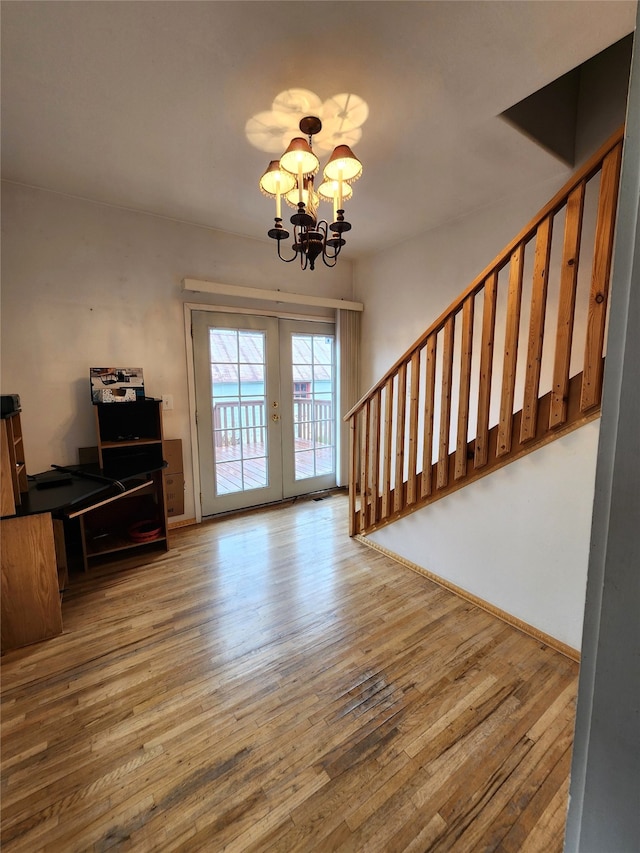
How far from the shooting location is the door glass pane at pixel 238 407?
3.64 metres

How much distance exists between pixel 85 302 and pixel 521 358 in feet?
11.9

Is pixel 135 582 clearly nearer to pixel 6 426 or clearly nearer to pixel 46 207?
pixel 6 426

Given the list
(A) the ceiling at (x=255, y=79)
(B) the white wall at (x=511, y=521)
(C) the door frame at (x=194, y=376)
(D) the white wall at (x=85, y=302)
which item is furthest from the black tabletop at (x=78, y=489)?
(A) the ceiling at (x=255, y=79)

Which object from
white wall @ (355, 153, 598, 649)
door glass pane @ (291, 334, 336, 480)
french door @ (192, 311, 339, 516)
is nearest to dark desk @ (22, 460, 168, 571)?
french door @ (192, 311, 339, 516)

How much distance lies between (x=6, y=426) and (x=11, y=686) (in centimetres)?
131

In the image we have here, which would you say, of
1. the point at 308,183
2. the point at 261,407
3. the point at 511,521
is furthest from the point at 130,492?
the point at 511,521

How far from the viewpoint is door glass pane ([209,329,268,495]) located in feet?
12.0

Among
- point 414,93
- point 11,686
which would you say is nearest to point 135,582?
point 11,686

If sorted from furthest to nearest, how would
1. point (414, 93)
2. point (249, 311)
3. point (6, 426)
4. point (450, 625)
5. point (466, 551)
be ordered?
1. point (249, 311)
2. point (466, 551)
3. point (450, 625)
4. point (6, 426)
5. point (414, 93)

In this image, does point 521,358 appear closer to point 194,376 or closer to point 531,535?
point 531,535

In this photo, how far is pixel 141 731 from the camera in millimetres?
1501

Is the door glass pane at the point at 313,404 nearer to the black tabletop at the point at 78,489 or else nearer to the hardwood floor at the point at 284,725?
the black tabletop at the point at 78,489

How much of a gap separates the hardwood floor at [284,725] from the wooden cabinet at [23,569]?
0.11 meters

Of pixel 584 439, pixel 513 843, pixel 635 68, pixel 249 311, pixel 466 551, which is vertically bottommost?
pixel 513 843
